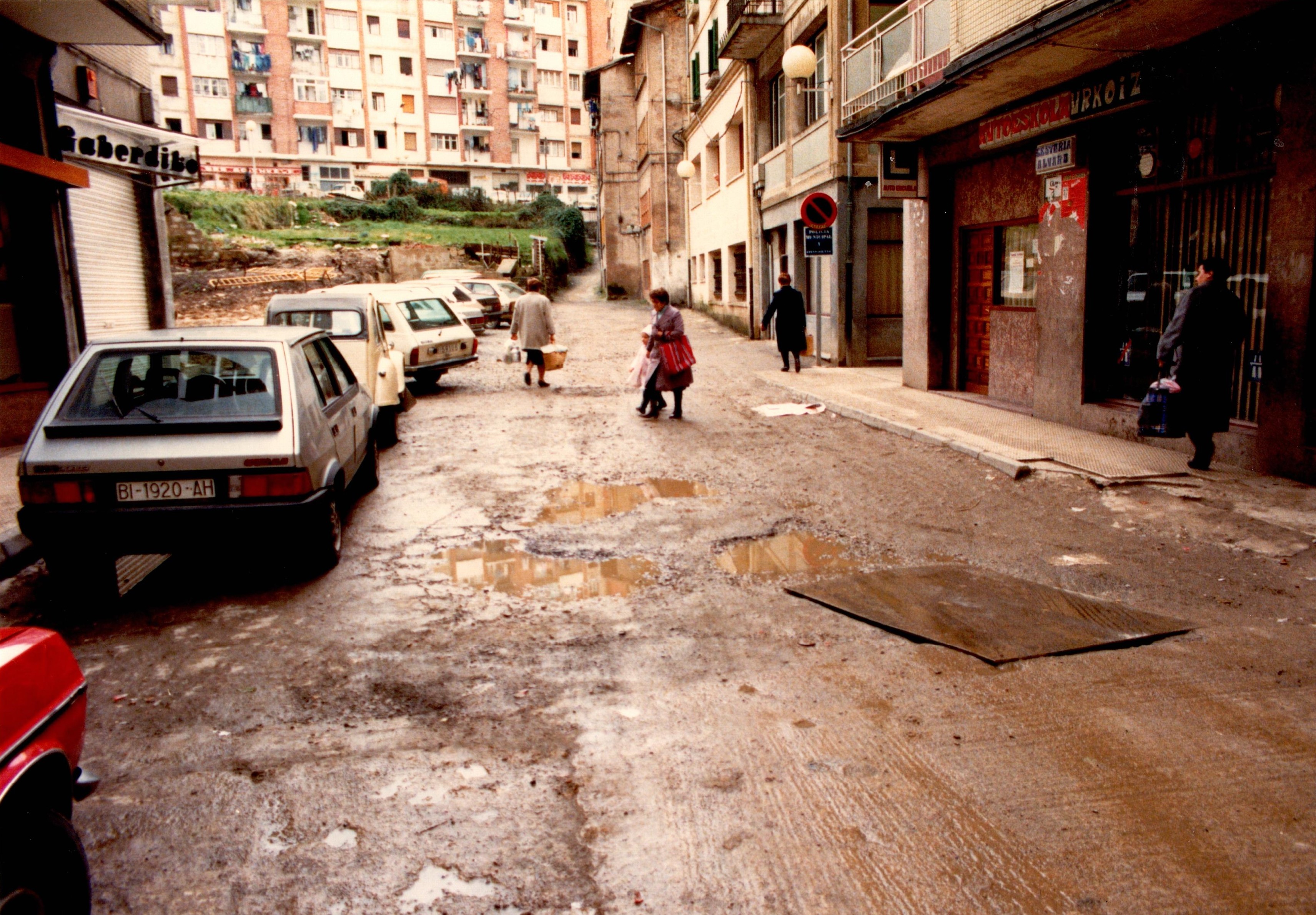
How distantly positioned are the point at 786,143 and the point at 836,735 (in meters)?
19.3

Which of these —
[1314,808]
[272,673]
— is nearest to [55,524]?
[272,673]

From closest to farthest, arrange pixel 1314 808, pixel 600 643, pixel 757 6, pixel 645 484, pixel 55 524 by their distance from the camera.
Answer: pixel 1314 808 < pixel 600 643 < pixel 55 524 < pixel 645 484 < pixel 757 6

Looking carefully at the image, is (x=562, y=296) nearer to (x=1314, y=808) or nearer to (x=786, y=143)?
(x=786, y=143)

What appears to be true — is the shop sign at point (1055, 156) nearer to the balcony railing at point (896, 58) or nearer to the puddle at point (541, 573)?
the balcony railing at point (896, 58)

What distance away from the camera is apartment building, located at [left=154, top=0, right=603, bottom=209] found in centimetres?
6438

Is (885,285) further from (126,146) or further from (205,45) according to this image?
(205,45)

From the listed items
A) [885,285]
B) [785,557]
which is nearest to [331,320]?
[785,557]

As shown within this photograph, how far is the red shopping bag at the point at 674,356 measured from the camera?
1205 centimetres

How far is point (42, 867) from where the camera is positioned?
7.56ft

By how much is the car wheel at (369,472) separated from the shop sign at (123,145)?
8.04 meters

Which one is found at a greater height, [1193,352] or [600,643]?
[1193,352]

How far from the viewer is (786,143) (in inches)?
832

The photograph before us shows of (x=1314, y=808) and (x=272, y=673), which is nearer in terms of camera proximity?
(x=1314, y=808)

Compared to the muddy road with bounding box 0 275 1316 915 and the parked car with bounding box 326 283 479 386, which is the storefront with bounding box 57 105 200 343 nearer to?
the parked car with bounding box 326 283 479 386
